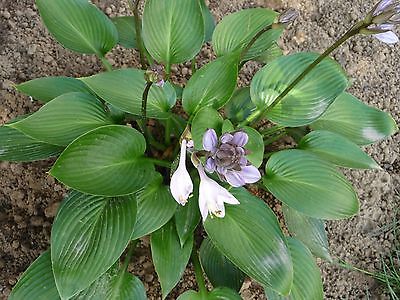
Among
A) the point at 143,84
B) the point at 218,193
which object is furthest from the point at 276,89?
the point at 218,193

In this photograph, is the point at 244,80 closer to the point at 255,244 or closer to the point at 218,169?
the point at 255,244

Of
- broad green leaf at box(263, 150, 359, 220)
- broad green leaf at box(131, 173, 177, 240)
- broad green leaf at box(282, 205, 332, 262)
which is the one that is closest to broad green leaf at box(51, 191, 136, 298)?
broad green leaf at box(131, 173, 177, 240)

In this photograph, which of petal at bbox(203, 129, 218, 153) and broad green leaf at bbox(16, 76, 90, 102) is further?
broad green leaf at bbox(16, 76, 90, 102)

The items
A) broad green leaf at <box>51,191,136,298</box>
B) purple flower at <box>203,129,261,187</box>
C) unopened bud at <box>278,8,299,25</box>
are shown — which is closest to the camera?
purple flower at <box>203,129,261,187</box>

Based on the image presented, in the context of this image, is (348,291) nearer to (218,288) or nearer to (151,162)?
(218,288)

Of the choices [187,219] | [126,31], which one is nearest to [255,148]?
[187,219]

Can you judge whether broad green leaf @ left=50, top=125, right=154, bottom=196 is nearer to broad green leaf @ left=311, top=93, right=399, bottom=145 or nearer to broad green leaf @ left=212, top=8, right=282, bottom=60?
broad green leaf @ left=212, top=8, right=282, bottom=60

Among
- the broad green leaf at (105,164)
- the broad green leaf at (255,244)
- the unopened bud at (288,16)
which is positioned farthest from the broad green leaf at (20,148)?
the unopened bud at (288,16)
